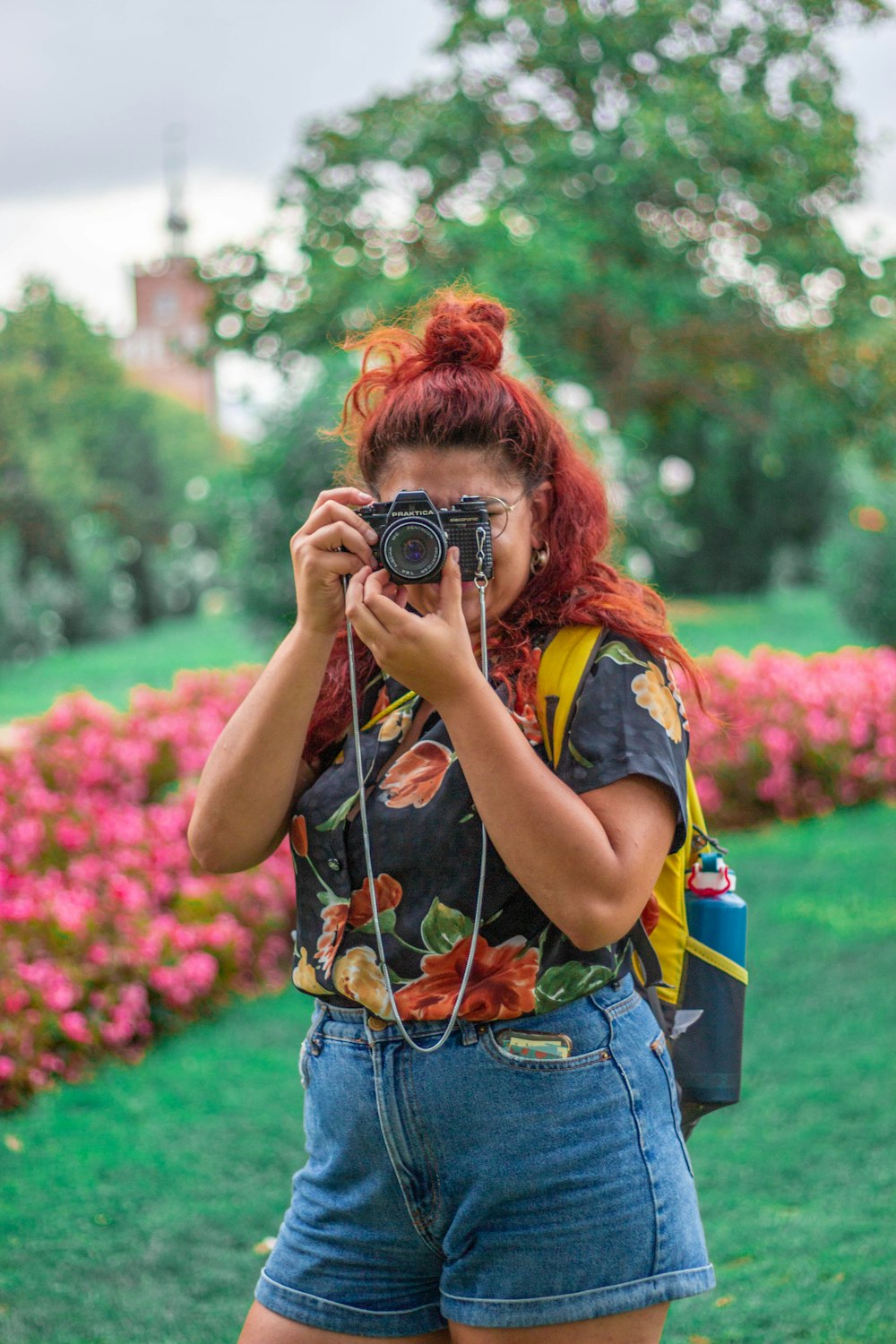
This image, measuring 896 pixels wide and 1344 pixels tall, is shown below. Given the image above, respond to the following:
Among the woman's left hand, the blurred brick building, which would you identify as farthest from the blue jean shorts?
the blurred brick building

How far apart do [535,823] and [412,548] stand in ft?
1.11

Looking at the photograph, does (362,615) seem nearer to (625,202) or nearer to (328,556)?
(328,556)

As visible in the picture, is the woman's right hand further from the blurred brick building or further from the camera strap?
Answer: the blurred brick building

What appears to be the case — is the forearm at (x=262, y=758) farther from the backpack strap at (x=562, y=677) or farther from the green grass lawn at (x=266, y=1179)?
the green grass lawn at (x=266, y=1179)

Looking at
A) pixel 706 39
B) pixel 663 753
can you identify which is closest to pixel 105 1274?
pixel 663 753

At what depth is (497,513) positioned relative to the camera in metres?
1.64

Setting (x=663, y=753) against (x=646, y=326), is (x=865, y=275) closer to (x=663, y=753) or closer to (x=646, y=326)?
(x=646, y=326)

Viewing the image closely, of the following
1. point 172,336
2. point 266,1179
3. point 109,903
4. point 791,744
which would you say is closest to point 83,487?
point 172,336

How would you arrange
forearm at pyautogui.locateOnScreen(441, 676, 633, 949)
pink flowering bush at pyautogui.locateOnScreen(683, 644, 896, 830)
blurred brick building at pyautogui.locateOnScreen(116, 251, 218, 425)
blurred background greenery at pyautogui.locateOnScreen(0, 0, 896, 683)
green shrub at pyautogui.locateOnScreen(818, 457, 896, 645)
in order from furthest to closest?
blurred brick building at pyautogui.locateOnScreen(116, 251, 218, 425), green shrub at pyautogui.locateOnScreen(818, 457, 896, 645), blurred background greenery at pyautogui.locateOnScreen(0, 0, 896, 683), pink flowering bush at pyautogui.locateOnScreen(683, 644, 896, 830), forearm at pyautogui.locateOnScreen(441, 676, 633, 949)

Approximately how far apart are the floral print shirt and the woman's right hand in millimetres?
200

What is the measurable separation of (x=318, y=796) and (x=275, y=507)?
7.57 meters

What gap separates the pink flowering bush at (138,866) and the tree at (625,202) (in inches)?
173

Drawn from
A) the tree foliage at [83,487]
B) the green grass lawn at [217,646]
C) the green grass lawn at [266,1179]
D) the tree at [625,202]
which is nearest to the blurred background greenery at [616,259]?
the tree at [625,202]

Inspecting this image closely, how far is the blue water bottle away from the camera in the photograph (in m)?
1.80
